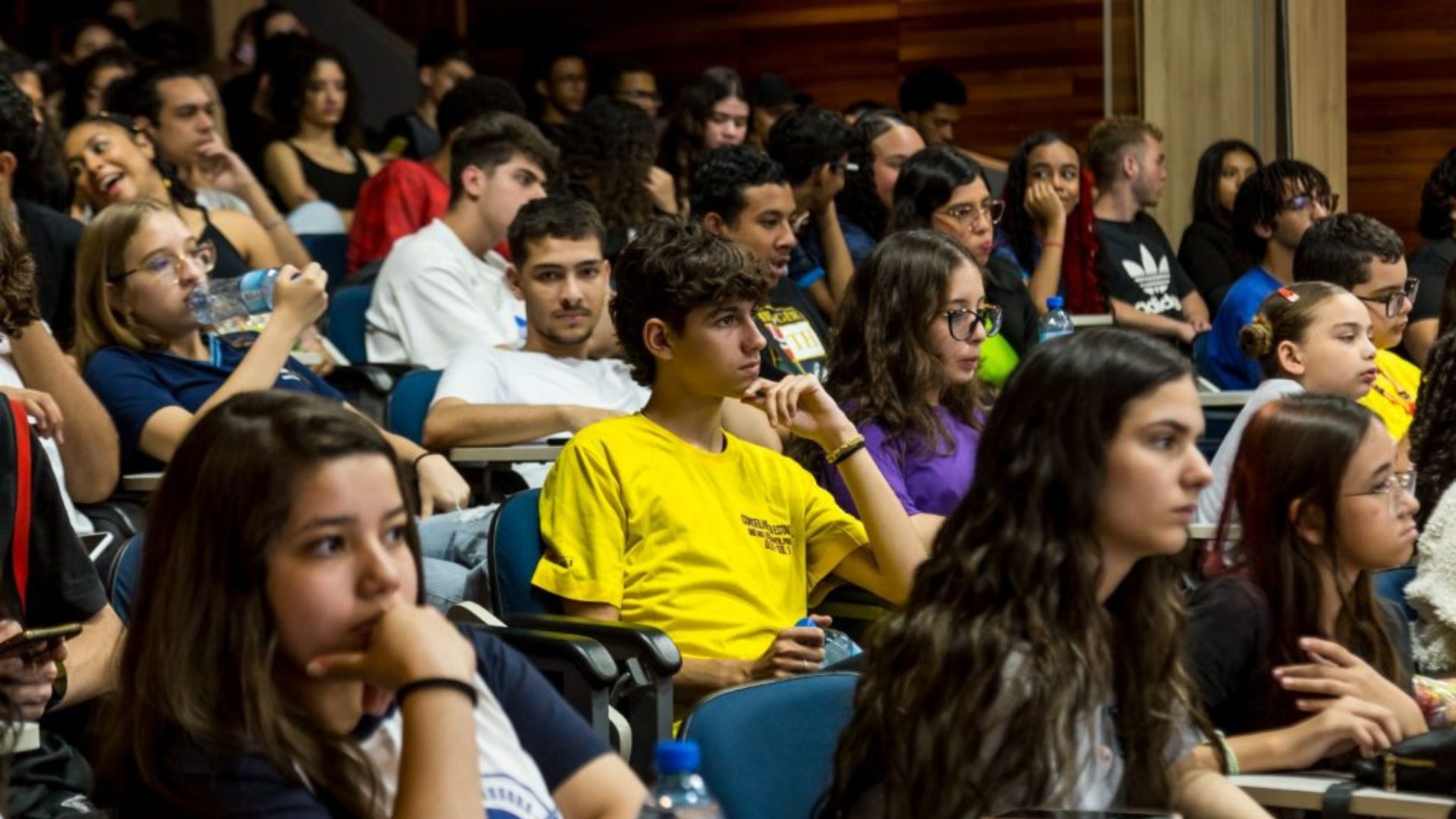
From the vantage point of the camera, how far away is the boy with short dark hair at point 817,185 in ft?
17.8

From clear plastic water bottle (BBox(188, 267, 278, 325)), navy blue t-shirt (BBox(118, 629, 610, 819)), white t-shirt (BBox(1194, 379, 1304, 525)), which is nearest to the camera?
navy blue t-shirt (BBox(118, 629, 610, 819))

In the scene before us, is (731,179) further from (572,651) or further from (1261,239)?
(572,651)

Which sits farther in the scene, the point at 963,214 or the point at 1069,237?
the point at 1069,237

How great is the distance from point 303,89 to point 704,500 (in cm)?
420

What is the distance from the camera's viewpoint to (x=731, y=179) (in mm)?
4828

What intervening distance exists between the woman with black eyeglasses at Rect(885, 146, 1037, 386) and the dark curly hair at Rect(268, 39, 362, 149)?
247 cm

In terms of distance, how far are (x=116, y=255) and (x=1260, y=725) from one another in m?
2.25

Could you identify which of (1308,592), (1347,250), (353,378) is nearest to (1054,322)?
(1347,250)

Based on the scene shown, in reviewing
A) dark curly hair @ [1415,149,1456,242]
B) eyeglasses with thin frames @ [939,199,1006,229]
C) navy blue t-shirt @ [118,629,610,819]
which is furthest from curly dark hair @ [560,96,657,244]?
navy blue t-shirt @ [118,629,610,819]

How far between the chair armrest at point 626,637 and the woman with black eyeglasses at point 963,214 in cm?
244

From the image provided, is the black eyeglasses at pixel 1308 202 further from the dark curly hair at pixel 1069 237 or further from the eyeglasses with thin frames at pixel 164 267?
the eyeglasses with thin frames at pixel 164 267

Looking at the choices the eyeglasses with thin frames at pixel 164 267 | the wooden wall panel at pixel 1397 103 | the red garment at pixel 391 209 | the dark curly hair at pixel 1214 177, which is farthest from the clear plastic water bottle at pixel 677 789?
the wooden wall panel at pixel 1397 103

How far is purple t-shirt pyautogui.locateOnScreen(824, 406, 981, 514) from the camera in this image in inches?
131

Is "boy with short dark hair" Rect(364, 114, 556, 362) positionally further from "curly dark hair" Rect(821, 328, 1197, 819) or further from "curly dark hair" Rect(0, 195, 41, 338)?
"curly dark hair" Rect(821, 328, 1197, 819)
